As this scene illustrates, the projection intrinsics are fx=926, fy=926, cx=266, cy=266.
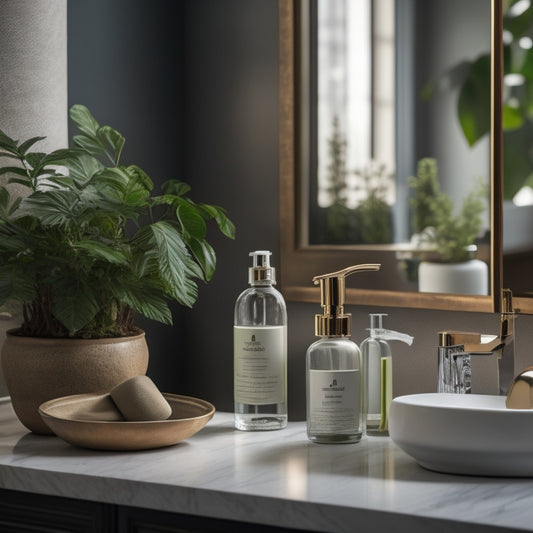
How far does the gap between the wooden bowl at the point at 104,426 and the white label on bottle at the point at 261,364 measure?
10 centimetres

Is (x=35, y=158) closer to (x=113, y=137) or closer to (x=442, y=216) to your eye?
(x=113, y=137)

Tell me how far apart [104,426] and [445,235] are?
0.63 meters

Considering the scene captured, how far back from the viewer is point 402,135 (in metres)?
1.54

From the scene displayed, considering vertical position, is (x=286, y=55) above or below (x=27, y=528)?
above

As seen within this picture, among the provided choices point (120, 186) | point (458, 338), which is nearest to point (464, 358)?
point (458, 338)

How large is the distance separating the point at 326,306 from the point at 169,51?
69 centimetres

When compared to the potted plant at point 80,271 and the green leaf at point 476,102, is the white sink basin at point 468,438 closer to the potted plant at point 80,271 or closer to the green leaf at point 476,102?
the potted plant at point 80,271

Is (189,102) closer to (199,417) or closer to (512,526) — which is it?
(199,417)

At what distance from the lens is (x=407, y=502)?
103cm

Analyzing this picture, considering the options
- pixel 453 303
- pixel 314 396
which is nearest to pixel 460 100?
pixel 453 303

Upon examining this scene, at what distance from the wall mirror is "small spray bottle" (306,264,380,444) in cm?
21

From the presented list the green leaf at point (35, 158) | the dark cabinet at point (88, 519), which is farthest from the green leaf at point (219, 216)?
the dark cabinet at point (88, 519)

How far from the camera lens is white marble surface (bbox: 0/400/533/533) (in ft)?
3.29

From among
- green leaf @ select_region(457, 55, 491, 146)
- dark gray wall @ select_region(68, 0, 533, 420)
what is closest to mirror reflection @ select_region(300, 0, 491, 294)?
green leaf @ select_region(457, 55, 491, 146)
